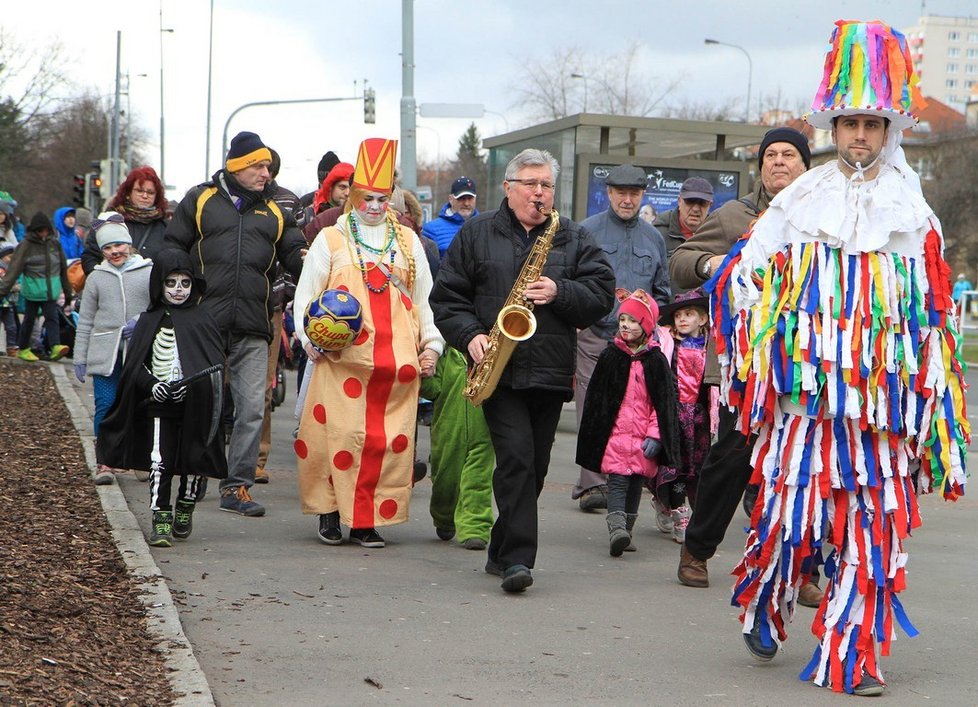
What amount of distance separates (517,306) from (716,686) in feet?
6.72

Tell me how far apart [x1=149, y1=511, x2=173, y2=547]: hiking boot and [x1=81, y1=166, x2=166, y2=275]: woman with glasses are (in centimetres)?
270

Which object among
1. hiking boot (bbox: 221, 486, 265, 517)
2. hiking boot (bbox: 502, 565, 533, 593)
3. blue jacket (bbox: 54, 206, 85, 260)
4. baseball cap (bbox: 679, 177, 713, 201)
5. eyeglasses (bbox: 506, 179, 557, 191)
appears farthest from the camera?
blue jacket (bbox: 54, 206, 85, 260)

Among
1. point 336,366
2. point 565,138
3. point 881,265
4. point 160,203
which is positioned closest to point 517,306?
point 336,366

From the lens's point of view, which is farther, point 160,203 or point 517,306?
point 160,203

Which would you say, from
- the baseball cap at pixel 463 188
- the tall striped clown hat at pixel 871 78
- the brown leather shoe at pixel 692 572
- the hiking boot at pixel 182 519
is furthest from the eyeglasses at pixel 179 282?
the baseball cap at pixel 463 188

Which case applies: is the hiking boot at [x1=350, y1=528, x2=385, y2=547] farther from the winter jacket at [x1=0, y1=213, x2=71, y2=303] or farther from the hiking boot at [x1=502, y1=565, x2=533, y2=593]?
the winter jacket at [x1=0, y1=213, x2=71, y2=303]

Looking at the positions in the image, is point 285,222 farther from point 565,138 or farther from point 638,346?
point 565,138

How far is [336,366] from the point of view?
→ 7.52 meters

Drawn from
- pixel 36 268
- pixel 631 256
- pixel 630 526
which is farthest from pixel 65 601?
pixel 36 268

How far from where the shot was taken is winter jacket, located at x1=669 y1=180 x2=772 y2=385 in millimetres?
6652

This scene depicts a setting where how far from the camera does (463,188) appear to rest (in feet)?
39.1

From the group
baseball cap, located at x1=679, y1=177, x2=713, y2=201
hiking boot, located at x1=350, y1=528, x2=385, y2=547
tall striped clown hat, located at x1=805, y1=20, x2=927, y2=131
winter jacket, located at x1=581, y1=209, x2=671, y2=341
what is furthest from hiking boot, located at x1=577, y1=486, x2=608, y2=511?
tall striped clown hat, located at x1=805, y1=20, x2=927, y2=131

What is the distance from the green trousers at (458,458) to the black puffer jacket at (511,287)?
2.87ft

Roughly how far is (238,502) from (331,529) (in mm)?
1014
